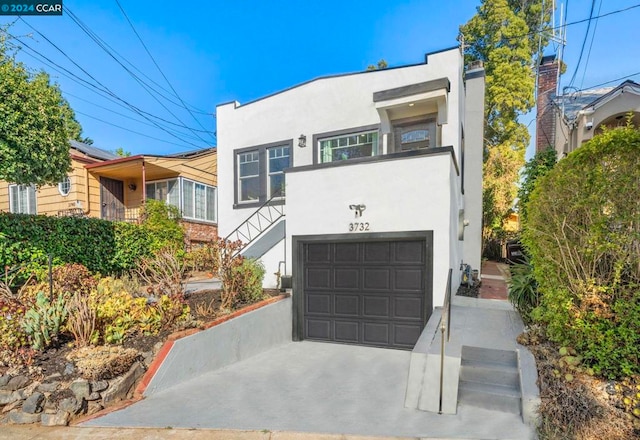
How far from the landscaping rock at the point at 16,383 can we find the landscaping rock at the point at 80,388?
2.13 feet

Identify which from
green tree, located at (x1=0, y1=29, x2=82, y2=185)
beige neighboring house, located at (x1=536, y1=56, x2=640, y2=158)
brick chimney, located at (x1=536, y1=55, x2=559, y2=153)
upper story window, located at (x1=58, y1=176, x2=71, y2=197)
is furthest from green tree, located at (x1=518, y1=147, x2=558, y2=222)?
upper story window, located at (x1=58, y1=176, x2=71, y2=197)

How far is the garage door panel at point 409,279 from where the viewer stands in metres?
6.51

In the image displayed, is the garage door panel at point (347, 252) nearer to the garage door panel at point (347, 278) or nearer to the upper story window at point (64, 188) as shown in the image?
the garage door panel at point (347, 278)

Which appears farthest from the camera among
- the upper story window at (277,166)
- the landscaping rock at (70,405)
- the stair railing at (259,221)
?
the upper story window at (277,166)

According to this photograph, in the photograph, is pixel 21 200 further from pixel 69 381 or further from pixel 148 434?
pixel 148 434

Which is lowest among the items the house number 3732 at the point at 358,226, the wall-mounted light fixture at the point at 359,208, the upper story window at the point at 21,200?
the house number 3732 at the point at 358,226

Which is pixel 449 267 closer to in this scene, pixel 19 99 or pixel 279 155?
pixel 279 155

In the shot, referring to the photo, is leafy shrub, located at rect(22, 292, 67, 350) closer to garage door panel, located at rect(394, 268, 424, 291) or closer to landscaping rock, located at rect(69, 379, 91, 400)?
landscaping rock, located at rect(69, 379, 91, 400)

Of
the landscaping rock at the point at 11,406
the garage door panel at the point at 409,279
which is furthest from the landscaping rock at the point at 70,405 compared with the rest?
the garage door panel at the point at 409,279

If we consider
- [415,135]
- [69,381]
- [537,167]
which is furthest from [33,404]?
[537,167]

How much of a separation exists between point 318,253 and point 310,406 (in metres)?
3.74

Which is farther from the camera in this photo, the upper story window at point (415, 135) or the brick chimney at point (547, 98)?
the brick chimney at point (547, 98)

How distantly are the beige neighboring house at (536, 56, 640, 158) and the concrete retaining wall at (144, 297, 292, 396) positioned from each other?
9890 millimetres

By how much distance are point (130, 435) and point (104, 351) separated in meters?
1.52
